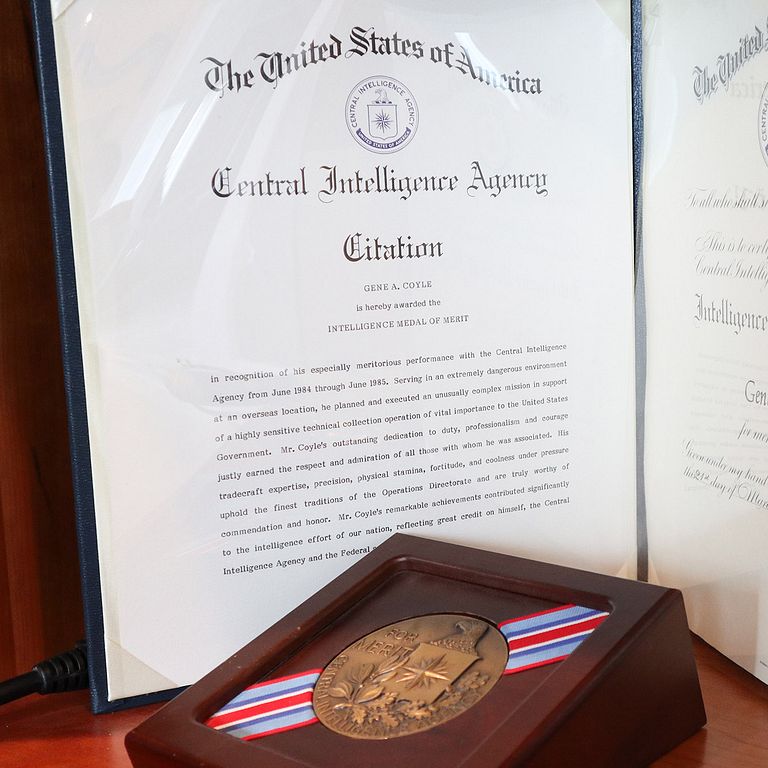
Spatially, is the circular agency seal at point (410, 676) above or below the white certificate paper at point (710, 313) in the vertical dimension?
below

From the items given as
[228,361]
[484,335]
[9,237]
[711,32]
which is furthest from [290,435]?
[711,32]

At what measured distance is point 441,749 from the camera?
506 millimetres

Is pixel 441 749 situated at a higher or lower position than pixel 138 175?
lower

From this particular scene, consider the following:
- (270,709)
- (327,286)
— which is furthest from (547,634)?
(327,286)

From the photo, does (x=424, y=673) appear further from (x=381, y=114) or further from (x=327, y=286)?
(x=381, y=114)

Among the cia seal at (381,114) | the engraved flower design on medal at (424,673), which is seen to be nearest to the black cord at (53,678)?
the engraved flower design on medal at (424,673)

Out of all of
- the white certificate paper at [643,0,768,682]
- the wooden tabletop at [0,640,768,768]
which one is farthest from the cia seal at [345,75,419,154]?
the wooden tabletop at [0,640,768,768]

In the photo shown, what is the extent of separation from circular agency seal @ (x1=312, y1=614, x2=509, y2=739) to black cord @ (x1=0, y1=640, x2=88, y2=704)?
0.73ft

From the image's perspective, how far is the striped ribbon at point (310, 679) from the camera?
0.56 m

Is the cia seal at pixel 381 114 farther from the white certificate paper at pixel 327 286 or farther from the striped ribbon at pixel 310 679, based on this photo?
the striped ribbon at pixel 310 679

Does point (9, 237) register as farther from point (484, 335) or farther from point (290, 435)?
point (484, 335)

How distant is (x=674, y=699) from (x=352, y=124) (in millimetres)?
454

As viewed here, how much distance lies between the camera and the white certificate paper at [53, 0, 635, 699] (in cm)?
66

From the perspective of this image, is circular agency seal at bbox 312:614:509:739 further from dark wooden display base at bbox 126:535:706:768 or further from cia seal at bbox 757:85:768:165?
cia seal at bbox 757:85:768:165
